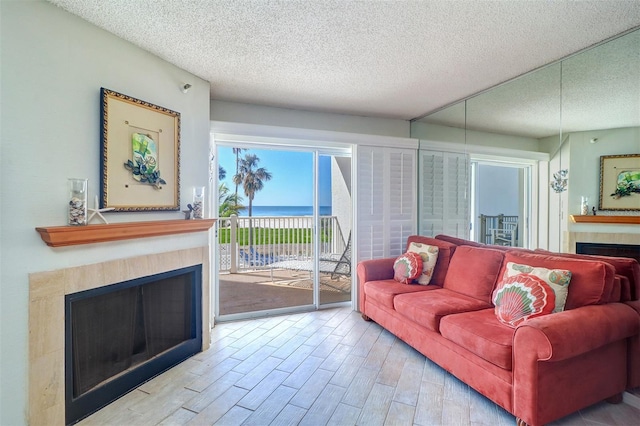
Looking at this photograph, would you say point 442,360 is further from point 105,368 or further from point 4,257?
point 4,257

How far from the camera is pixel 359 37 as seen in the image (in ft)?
6.91

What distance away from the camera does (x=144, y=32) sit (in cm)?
208

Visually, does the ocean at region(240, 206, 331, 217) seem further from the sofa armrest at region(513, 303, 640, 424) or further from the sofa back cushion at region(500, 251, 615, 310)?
the sofa armrest at region(513, 303, 640, 424)

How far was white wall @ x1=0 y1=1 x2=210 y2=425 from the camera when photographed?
1.61m

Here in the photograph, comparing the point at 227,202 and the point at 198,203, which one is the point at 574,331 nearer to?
the point at 198,203

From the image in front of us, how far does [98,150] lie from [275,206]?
226cm

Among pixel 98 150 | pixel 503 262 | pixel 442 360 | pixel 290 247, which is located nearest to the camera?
pixel 98 150

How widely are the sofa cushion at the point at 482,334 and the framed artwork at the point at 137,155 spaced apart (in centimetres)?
232

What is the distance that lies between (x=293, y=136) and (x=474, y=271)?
7.69 feet

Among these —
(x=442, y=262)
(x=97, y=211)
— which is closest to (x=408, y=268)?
(x=442, y=262)

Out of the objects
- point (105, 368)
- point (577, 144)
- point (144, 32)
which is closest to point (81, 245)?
point (105, 368)

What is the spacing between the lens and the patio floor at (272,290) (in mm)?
3902

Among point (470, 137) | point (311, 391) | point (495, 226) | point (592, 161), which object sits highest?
point (470, 137)

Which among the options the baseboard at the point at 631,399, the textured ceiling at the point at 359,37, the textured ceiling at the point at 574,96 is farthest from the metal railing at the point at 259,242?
the baseboard at the point at 631,399
